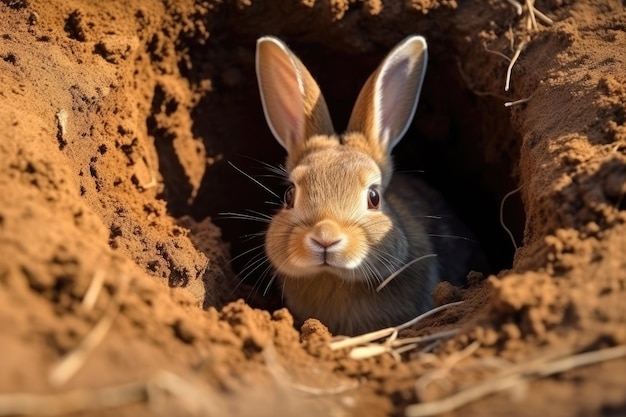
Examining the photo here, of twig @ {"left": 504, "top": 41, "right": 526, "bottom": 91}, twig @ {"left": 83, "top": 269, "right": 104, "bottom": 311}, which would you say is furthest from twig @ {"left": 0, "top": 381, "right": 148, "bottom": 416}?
twig @ {"left": 504, "top": 41, "right": 526, "bottom": 91}

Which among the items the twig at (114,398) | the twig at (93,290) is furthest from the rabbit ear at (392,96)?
the twig at (114,398)

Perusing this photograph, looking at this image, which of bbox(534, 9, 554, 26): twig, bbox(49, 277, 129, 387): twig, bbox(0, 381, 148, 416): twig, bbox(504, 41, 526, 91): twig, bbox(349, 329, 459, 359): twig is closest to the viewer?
bbox(0, 381, 148, 416): twig

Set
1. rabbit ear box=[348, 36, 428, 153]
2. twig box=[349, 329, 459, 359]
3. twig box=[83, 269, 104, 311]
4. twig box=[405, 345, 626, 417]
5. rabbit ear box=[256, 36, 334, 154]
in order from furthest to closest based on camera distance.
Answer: rabbit ear box=[256, 36, 334, 154]
rabbit ear box=[348, 36, 428, 153]
twig box=[349, 329, 459, 359]
twig box=[83, 269, 104, 311]
twig box=[405, 345, 626, 417]

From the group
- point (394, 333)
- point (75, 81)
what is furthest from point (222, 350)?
point (75, 81)

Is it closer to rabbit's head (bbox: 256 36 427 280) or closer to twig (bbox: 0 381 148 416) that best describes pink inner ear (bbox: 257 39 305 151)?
rabbit's head (bbox: 256 36 427 280)

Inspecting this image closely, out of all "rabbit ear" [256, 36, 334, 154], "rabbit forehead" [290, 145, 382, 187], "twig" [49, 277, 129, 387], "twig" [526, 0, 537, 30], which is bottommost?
"twig" [49, 277, 129, 387]

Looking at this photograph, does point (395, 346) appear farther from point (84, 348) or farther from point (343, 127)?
point (343, 127)
